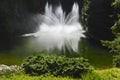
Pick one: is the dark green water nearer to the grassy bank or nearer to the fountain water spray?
the fountain water spray

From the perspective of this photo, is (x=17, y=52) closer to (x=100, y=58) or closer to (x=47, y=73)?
(x=100, y=58)

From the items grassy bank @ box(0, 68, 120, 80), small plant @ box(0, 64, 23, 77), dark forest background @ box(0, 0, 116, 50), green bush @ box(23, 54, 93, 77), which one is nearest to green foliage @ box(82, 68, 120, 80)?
grassy bank @ box(0, 68, 120, 80)

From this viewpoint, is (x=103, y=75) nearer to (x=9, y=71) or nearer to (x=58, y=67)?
(x=58, y=67)

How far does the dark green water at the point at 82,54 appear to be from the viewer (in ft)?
78.1

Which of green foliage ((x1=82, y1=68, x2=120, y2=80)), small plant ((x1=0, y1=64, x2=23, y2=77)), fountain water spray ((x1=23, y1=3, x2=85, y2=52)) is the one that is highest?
fountain water spray ((x1=23, y1=3, x2=85, y2=52))

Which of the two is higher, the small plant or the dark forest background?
the dark forest background

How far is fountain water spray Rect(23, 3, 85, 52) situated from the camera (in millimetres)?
31533

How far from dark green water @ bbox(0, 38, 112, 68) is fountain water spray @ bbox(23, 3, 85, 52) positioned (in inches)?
52.1

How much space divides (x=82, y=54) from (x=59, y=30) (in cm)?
1409

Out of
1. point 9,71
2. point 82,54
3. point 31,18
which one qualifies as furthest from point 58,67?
point 31,18

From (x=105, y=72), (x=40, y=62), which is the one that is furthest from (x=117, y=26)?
(x=40, y=62)

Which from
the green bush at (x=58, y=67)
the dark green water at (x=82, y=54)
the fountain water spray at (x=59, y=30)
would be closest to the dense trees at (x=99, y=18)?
the fountain water spray at (x=59, y=30)

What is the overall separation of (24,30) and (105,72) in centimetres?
2771

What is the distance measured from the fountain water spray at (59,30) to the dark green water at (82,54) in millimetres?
1323
